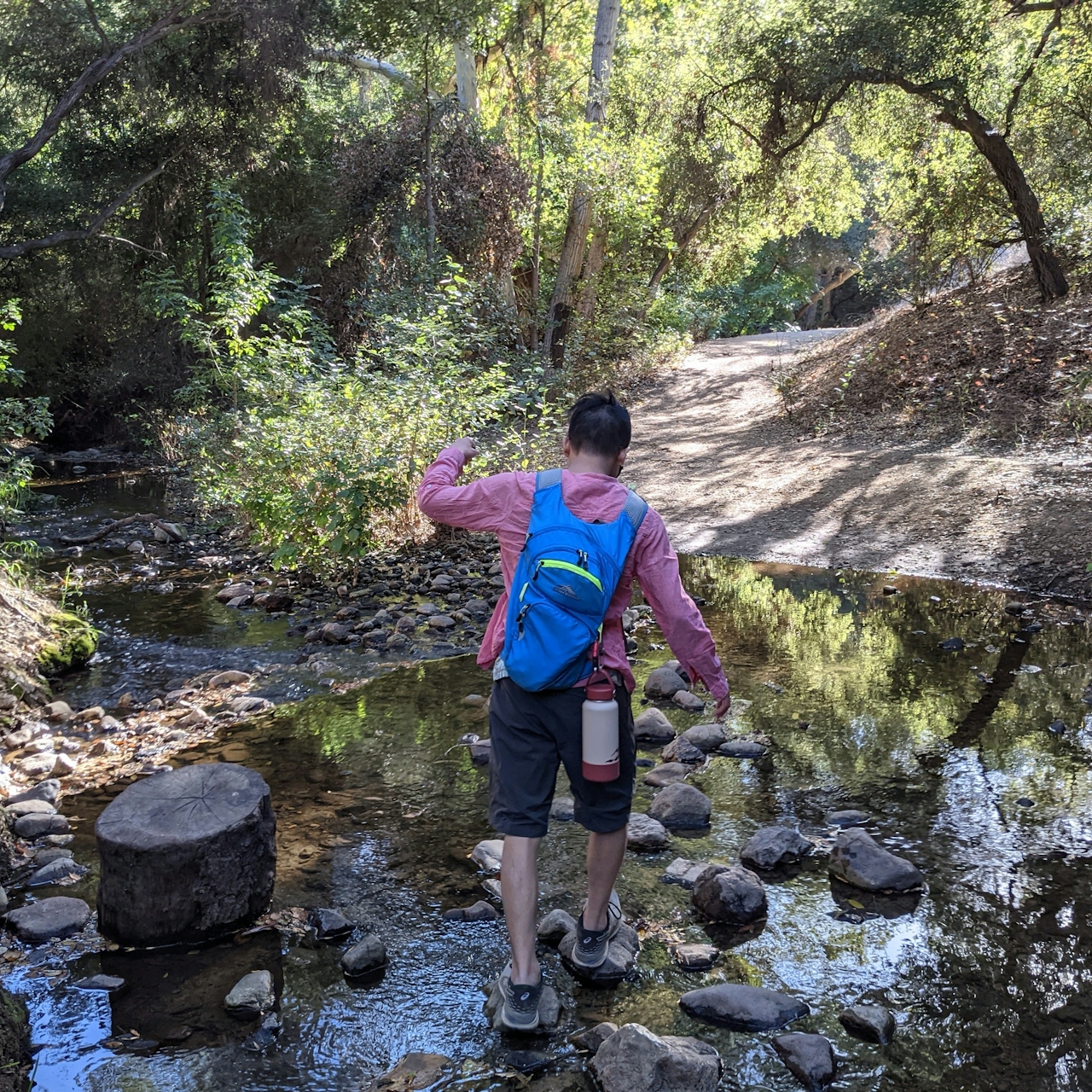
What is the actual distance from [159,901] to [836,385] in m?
13.2

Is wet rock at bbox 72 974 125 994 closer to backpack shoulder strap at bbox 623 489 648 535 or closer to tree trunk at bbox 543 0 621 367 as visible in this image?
backpack shoulder strap at bbox 623 489 648 535

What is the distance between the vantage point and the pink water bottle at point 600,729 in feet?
9.27

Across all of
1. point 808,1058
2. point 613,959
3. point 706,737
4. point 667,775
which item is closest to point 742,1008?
point 808,1058

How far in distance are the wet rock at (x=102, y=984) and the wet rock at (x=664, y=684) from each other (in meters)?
3.48

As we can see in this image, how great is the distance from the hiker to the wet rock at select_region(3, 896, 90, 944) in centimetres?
169

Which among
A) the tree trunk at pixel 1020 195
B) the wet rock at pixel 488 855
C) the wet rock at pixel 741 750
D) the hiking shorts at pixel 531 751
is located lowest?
the wet rock at pixel 741 750

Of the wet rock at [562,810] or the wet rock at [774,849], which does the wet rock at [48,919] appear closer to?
the wet rock at [562,810]

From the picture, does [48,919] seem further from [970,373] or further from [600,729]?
[970,373]

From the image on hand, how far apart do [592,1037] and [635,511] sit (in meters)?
1.61

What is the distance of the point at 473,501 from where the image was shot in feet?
9.97

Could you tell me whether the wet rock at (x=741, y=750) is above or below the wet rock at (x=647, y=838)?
below

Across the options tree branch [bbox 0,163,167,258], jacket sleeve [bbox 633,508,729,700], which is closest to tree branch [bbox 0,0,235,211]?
tree branch [bbox 0,163,167,258]

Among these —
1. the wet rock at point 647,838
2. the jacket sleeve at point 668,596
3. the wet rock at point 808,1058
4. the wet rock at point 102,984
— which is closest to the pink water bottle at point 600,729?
the jacket sleeve at point 668,596

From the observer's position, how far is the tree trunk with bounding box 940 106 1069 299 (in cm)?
1308
